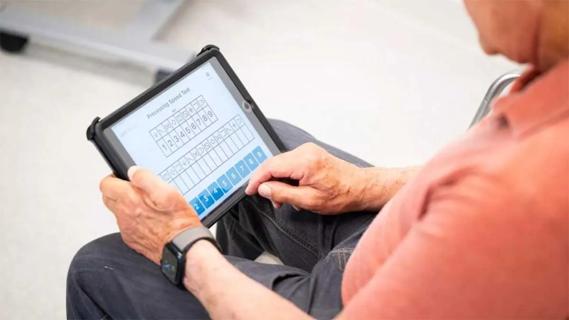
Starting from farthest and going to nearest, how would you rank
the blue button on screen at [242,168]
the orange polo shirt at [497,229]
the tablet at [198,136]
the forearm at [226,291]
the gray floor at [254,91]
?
the gray floor at [254,91]
the blue button on screen at [242,168]
the tablet at [198,136]
the forearm at [226,291]
the orange polo shirt at [497,229]

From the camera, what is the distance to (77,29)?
5.98 ft

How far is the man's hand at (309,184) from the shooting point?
0.98 meters

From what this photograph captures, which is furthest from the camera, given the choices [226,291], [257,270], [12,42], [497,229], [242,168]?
[12,42]

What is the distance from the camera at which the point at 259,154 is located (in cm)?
107

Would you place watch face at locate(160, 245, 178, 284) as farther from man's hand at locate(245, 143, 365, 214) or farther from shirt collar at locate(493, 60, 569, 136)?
shirt collar at locate(493, 60, 569, 136)

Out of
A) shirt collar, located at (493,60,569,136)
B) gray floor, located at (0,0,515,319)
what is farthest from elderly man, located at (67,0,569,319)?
gray floor, located at (0,0,515,319)

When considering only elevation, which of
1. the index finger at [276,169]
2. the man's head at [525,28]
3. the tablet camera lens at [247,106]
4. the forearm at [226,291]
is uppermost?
the tablet camera lens at [247,106]

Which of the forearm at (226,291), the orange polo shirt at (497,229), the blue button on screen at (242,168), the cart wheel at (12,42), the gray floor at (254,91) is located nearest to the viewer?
the orange polo shirt at (497,229)

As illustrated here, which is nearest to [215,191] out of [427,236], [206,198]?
[206,198]

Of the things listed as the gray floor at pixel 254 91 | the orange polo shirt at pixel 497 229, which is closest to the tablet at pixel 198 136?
the orange polo shirt at pixel 497 229

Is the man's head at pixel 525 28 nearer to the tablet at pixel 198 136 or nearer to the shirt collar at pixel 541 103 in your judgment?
the shirt collar at pixel 541 103

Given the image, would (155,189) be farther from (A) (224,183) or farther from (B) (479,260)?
(B) (479,260)

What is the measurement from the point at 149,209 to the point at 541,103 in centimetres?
54

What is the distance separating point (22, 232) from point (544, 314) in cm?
121
